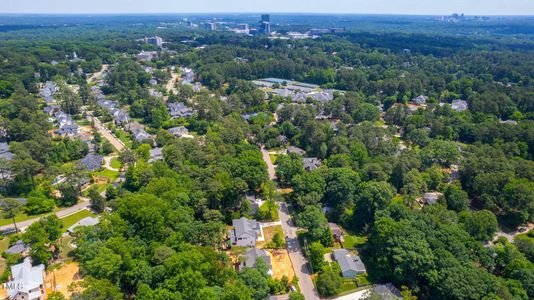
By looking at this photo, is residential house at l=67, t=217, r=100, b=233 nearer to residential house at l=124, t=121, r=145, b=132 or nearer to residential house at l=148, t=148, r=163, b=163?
residential house at l=148, t=148, r=163, b=163

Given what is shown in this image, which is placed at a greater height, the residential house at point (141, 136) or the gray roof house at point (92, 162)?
the residential house at point (141, 136)

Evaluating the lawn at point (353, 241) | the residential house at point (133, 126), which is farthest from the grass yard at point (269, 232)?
the residential house at point (133, 126)

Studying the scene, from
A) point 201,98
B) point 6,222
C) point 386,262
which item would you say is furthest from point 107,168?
point 386,262

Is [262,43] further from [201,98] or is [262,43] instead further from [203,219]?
[203,219]

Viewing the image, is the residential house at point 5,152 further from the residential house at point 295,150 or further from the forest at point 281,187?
the residential house at point 295,150

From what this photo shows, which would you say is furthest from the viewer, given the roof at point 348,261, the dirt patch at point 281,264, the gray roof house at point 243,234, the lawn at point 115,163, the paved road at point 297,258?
the lawn at point 115,163

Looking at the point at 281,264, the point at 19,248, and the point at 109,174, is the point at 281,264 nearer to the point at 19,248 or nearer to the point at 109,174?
the point at 19,248

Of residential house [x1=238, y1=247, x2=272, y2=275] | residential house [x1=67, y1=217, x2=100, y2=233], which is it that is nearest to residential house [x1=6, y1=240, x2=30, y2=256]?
residential house [x1=67, y1=217, x2=100, y2=233]

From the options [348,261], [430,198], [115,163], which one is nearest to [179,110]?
[115,163]
